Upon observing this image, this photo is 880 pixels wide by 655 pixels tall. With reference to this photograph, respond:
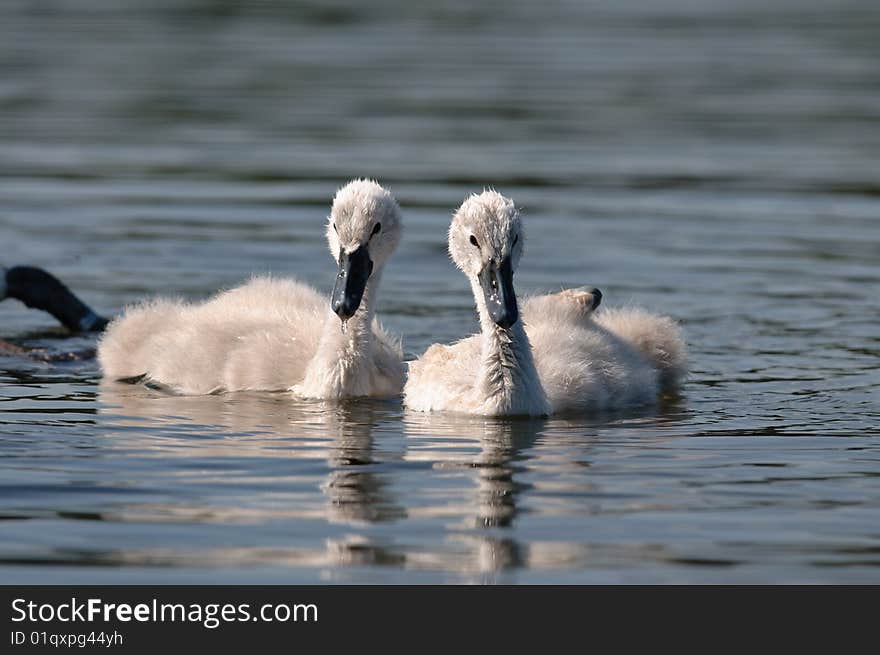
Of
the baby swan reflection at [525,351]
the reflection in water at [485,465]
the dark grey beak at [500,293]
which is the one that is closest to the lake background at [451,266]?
the reflection in water at [485,465]

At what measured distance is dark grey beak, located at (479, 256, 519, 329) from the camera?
905cm

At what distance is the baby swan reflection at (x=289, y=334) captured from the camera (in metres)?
9.94

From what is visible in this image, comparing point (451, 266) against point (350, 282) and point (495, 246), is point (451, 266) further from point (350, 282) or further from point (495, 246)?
point (495, 246)

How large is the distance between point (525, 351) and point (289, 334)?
2012mm

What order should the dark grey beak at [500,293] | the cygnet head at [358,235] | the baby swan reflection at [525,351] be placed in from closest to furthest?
the dark grey beak at [500,293] < the baby swan reflection at [525,351] < the cygnet head at [358,235]

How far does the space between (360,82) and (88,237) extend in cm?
1004

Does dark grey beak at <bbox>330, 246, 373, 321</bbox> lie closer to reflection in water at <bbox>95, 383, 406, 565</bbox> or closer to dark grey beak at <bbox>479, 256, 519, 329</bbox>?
reflection in water at <bbox>95, 383, 406, 565</bbox>

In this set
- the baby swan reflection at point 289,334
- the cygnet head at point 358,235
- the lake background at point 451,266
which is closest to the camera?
the lake background at point 451,266

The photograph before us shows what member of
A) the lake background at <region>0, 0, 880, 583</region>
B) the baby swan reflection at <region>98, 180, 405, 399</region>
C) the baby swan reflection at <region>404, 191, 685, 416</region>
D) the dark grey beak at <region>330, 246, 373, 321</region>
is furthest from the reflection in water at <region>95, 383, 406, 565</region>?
the dark grey beak at <region>330, 246, 373, 321</region>

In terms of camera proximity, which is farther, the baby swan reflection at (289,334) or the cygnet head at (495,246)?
the baby swan reflection at (289,334)

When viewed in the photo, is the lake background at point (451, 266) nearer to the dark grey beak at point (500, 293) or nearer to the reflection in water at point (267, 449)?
the reflection in water at point (267, 449)

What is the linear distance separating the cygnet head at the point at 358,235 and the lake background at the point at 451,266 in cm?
70
